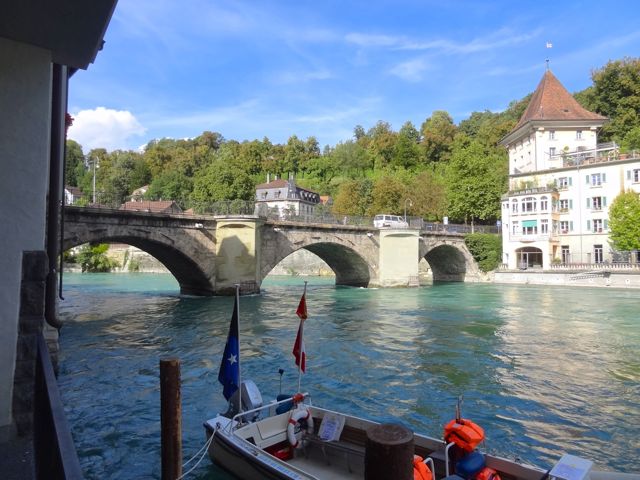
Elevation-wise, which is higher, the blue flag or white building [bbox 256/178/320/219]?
white building [bbox 256/178/320/219]

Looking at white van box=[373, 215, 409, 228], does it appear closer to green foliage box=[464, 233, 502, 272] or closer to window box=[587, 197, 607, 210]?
green foliage box=[464, 233, 502, 272]

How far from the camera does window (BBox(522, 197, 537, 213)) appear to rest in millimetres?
46422

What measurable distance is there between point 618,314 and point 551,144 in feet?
107

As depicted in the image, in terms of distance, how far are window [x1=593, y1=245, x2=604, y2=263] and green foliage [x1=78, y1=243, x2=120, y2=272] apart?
51.8 meters

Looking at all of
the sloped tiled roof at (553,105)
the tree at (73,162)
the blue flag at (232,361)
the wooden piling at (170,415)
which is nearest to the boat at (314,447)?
the blue flag at (232,361)

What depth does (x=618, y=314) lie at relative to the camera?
21.9 meters

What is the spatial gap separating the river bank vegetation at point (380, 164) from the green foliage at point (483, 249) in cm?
864

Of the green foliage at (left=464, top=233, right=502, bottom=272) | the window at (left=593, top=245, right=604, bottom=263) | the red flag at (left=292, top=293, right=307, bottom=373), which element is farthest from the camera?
the green foliage at (left=464, top=233, right=502, bottom=272)

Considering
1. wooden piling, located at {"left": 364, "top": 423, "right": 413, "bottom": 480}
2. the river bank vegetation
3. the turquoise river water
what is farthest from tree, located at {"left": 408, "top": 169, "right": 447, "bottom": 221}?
wooden piling, located at {"left": 364, "top": 423, "right": 413, "bottom": 480}

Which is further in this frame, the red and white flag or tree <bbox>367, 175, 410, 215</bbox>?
tree <bbox>367, 175, 410, 215</bbox>

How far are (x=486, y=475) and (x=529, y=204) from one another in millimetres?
46081

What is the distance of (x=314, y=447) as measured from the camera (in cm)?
664

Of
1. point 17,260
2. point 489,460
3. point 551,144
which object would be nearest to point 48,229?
point 17,260

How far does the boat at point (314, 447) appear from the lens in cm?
501
